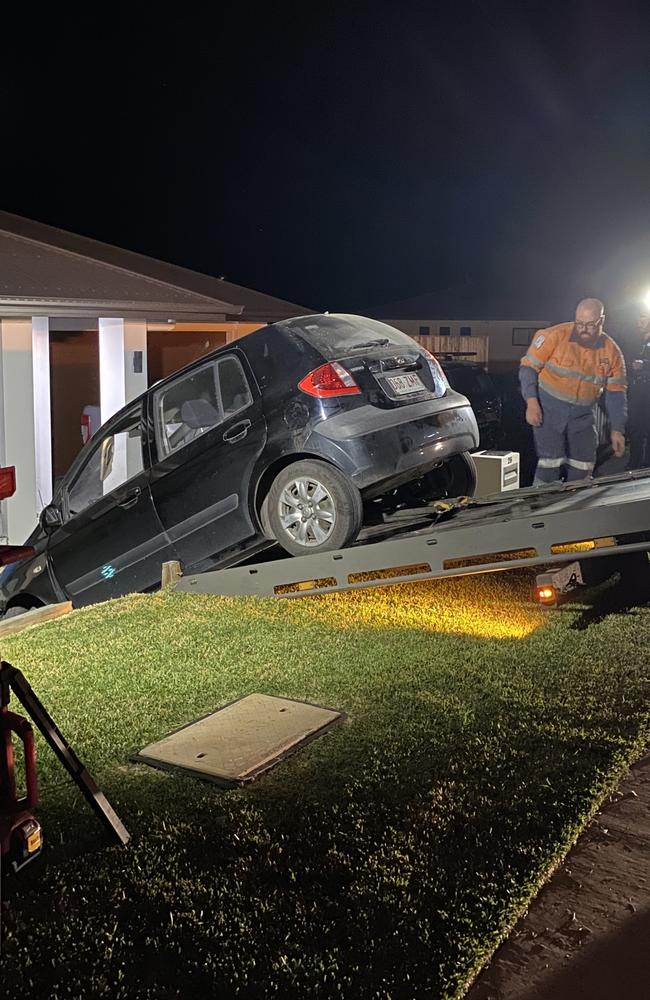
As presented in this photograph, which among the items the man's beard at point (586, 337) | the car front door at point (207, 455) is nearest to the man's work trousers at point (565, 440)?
the man's beard at point (586, 337)

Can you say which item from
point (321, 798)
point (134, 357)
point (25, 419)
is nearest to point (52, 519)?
point (25, 419)

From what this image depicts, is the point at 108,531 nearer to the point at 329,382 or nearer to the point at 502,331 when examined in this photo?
the point at 329,382

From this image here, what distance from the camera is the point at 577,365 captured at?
866 centimetres

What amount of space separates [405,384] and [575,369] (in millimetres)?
2293

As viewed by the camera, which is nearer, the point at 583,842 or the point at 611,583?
the point at 583,842

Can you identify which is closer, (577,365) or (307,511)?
(307,511)

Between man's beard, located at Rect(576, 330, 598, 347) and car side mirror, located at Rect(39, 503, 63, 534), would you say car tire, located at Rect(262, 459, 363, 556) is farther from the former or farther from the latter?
man's beard, located at Rect(576, 330, 598, 347)

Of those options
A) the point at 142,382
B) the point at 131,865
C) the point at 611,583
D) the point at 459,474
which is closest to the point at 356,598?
the point at 459,474

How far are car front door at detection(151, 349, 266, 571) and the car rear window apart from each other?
0.48m

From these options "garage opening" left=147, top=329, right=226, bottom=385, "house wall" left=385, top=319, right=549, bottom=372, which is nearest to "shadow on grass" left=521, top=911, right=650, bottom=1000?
"garage opening" left=147, top=329, right=226, bottom=385

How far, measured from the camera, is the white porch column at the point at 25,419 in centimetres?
1093

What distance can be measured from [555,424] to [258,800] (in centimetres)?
531

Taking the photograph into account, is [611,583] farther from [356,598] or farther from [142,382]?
[142,382]

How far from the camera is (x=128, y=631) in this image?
6.73 metres
